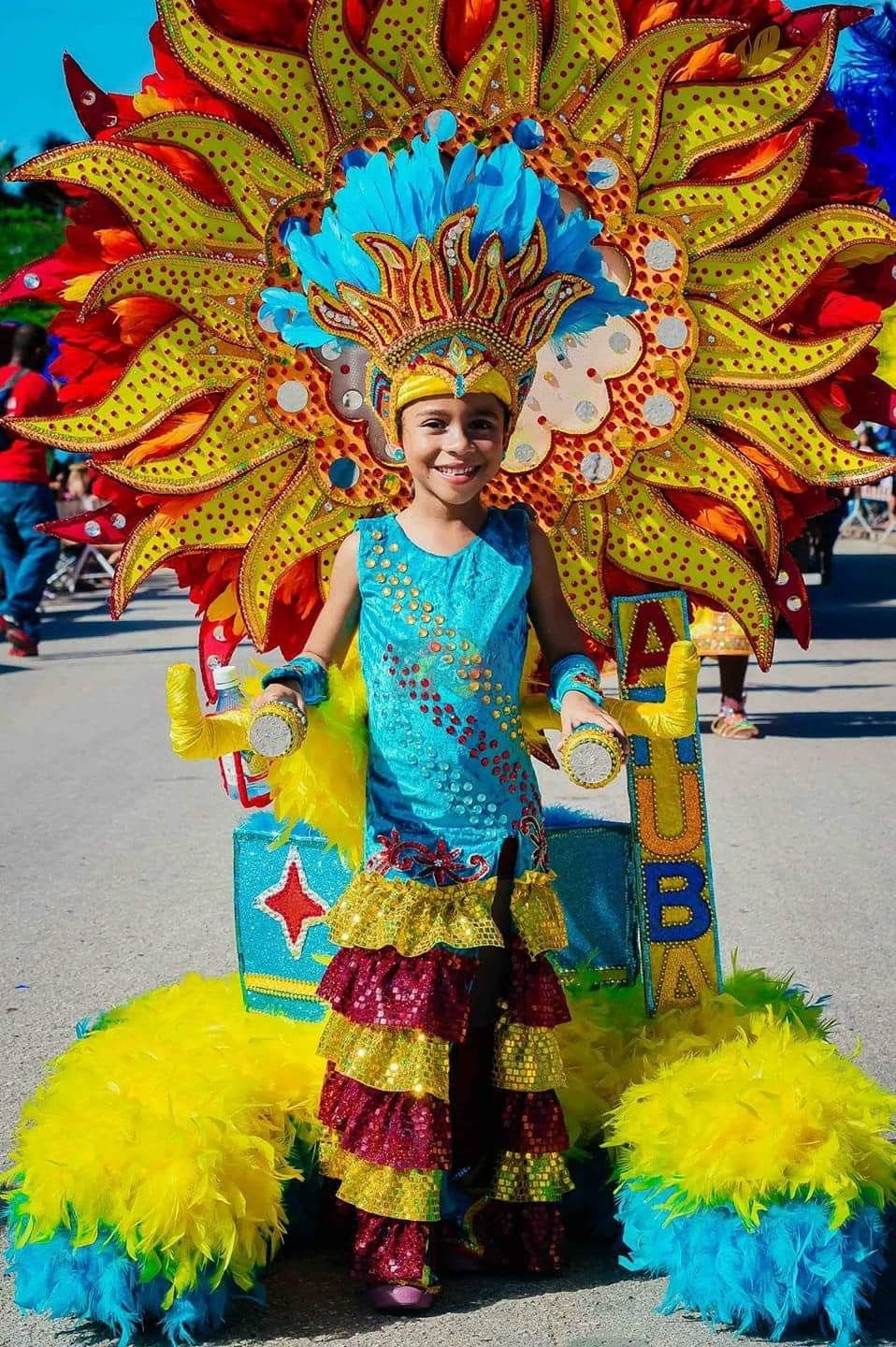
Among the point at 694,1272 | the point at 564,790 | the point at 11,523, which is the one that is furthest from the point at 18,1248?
the point at 11,523

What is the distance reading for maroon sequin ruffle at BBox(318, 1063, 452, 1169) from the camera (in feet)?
9.23

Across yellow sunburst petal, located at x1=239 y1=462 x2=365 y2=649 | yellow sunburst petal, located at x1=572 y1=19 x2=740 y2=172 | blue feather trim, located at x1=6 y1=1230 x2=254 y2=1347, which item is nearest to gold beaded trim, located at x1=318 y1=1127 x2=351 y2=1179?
blue feather trim, located at x1=6 y1=1230 x2=254 y2=1347

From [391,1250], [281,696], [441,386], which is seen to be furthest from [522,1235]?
[441,386]

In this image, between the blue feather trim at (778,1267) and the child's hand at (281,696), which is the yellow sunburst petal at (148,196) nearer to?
the child's hand at (281,696)

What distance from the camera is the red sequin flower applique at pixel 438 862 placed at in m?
2.92

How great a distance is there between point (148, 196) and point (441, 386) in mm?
723

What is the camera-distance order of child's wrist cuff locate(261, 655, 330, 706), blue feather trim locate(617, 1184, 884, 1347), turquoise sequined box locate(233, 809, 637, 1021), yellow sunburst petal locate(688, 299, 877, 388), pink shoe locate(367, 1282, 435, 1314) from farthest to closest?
1. turquoise sequined box locate(233, 809, 637, 1021)
2. yellow sunburst petal locate(688, 299, 877, 388)
3. child's wrist cuff locate(261, 655, 330, 706)
4. pink shoe locate(367, 1282, 435, 1314)
5. blue feather trim locate(617, 1184, 884, 1347)

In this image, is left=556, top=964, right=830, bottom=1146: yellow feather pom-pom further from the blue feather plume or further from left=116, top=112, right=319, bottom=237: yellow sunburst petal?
left=116, top=112, right=319, bottom=237: yellow sunburst petal

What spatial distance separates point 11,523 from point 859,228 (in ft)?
34.1

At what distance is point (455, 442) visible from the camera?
2.90 metres

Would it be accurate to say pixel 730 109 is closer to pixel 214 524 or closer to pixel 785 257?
pixel 785 257

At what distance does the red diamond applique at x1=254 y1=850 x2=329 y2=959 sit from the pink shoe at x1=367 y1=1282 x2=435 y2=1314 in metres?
0.76

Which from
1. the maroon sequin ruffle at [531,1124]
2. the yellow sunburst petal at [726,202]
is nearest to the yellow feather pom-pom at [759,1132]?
the maroon sequin ruffle at [531,1124]

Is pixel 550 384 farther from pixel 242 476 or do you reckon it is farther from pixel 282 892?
pixel 282 892
